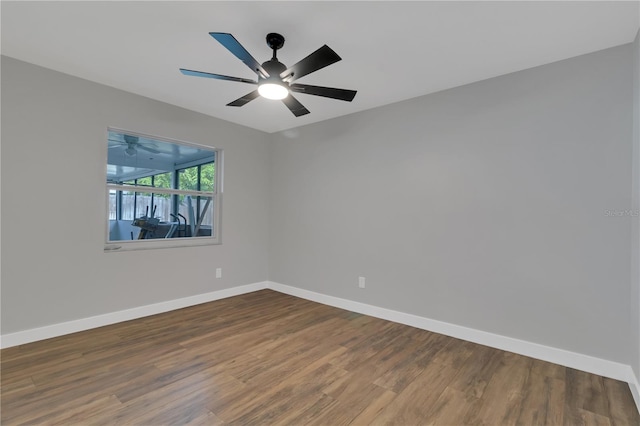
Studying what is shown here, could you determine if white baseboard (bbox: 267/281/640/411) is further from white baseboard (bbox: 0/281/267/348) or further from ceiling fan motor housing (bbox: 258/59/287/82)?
ceiling fan motor housing (bbox: 258/59/287/82)

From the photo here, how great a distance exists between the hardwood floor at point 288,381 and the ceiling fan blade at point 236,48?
7.26ft

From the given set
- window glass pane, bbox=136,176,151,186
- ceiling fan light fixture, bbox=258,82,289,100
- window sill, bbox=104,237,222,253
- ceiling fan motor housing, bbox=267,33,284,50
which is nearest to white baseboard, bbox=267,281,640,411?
window sill, bbox=104,237,222,253

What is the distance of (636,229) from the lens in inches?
81.7

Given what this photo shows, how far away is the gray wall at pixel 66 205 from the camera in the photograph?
261cm

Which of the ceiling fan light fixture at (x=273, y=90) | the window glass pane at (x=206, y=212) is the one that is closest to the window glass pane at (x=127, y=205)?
the window glass pane at (x=206, y=212)

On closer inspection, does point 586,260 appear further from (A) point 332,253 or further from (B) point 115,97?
(B) point 115,97

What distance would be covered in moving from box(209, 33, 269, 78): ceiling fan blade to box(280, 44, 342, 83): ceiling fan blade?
0.58 ft

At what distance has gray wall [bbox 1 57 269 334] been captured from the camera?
261cm

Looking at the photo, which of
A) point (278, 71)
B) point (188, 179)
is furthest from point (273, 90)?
point (188, 179)

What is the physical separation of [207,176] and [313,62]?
276 centimetres

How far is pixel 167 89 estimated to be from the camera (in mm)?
3178

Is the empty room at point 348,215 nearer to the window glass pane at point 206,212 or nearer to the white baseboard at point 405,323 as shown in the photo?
the white baseboard at point 405,323

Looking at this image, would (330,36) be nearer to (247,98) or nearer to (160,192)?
(247,98)

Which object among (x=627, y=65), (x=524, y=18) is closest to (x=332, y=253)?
(x=524, y=18)
